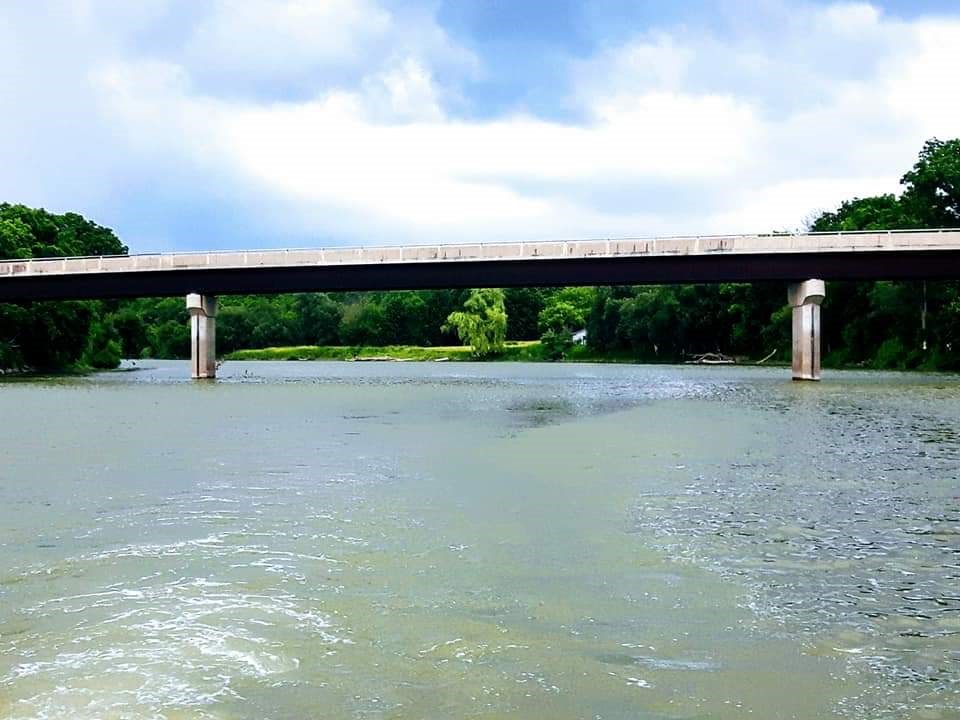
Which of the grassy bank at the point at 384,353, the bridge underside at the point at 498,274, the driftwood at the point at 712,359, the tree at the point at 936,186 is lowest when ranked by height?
the grassy bank at the point at 384,353

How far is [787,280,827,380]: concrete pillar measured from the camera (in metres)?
65.6

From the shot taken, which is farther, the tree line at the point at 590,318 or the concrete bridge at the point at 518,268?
the tree line at the point at 590,318

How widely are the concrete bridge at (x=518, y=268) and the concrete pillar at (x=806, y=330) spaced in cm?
7

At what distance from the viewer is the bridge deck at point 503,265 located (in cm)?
6303

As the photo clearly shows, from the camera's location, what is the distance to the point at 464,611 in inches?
362

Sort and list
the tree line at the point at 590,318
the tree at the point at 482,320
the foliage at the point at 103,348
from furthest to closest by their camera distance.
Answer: the tree at the point at 482,320 → the foliage at the point at 103,348 → the tree line at the point at 590,318

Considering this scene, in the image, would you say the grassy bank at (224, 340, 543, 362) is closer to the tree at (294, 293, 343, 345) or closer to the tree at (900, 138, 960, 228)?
the tree at (294, 293, 343, 345)

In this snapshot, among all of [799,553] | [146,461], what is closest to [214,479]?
[146,461]

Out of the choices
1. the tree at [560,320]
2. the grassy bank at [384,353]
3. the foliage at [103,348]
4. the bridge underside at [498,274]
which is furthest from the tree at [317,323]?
the bridge underside at [498,274]

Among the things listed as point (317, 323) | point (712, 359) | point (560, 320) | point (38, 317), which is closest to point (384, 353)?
point (317, 323)

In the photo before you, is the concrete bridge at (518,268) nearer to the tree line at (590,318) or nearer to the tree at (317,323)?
the tree line at (590,318)

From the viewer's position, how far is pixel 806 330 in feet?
217

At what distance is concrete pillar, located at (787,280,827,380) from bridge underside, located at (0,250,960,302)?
1.43m

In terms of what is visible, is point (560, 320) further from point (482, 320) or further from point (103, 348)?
point (103, 348)
